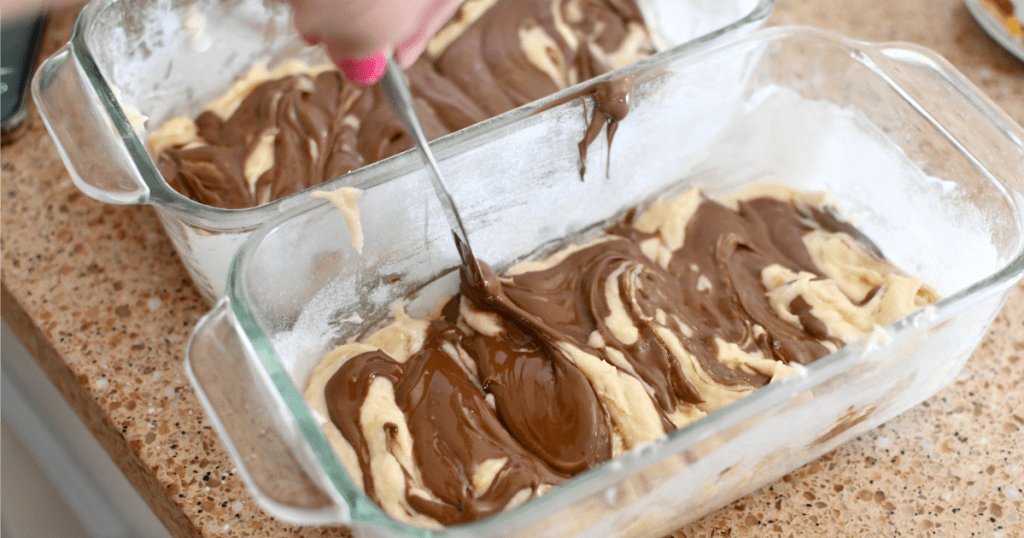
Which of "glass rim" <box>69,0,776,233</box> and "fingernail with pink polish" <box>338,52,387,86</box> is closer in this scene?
"fingernail with pink polish" <box>338,52,387,86</box>

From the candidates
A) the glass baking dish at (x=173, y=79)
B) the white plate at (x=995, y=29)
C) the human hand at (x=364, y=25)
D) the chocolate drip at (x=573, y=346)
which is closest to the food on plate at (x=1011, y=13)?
the white plate at (x=995, y=29)

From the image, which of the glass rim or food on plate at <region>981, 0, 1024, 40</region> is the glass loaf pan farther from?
food on plate at <region>981, 0, 1024, 40</region>

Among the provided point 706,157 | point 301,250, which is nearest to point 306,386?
point 301,250

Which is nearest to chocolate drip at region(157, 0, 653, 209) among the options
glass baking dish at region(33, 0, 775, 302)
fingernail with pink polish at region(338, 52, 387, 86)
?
glass baking dish at region(33, 0, 775, 302)

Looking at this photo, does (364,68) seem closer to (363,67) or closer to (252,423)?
(363,67)

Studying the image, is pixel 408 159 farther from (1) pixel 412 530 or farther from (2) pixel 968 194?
(2) pixel 968 194

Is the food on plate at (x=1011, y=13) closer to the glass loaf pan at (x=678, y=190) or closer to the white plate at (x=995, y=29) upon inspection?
the white plate at (x=995, y=29)

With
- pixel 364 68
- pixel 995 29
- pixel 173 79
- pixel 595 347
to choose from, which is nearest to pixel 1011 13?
pixel 995 29
